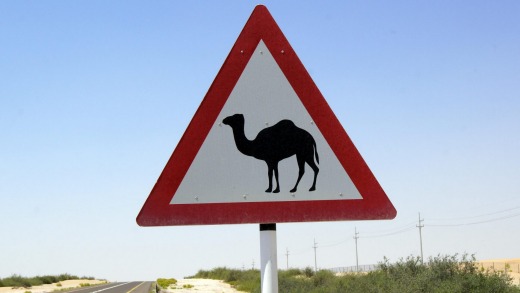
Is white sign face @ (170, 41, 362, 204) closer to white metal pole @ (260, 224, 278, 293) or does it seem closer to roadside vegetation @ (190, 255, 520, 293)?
white metal pole @ (260, 224, 278, 293)

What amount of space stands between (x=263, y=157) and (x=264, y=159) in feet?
0.05

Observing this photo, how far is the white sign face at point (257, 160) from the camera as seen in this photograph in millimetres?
3717

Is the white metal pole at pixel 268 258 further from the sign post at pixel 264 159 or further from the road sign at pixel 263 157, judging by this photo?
the road sign at pixel 263 157

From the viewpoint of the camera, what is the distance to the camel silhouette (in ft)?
12.3

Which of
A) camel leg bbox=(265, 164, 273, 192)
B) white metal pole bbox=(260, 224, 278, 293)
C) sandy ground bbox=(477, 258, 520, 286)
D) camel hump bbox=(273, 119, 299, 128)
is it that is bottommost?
sandy ground bbox=(477, 258, 520, 286)

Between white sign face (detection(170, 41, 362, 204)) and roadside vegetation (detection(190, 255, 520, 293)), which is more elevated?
white sign face (detection(170, 41, 362, 204))

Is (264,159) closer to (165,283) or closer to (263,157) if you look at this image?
(263,157)

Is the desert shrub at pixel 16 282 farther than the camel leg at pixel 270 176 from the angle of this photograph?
Yes

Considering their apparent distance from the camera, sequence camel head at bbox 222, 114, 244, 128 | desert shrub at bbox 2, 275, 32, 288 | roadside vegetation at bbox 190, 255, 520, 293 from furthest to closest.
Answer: desert shrub at bbox 2, 275, 32, 288
roadside vegetation at bbox 190, 255, 520, 293
camel head at bbox 222, 114, 244, 128

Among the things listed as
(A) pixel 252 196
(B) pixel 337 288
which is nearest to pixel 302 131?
(A) pixel 252 196

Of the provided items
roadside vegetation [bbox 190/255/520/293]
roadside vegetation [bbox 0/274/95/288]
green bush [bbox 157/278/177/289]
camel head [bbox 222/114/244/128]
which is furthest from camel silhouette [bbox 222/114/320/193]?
roadside vegetation [bbox 0/274/95/288]

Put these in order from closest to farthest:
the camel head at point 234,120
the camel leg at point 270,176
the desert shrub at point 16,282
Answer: the camel leg at point 270,176
the camel head at point 234,120
the desert shrub at point 16,282

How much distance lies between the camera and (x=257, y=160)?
375 cm

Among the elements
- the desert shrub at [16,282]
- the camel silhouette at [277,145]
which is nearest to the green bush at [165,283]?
the desert shrub at [16,282]
